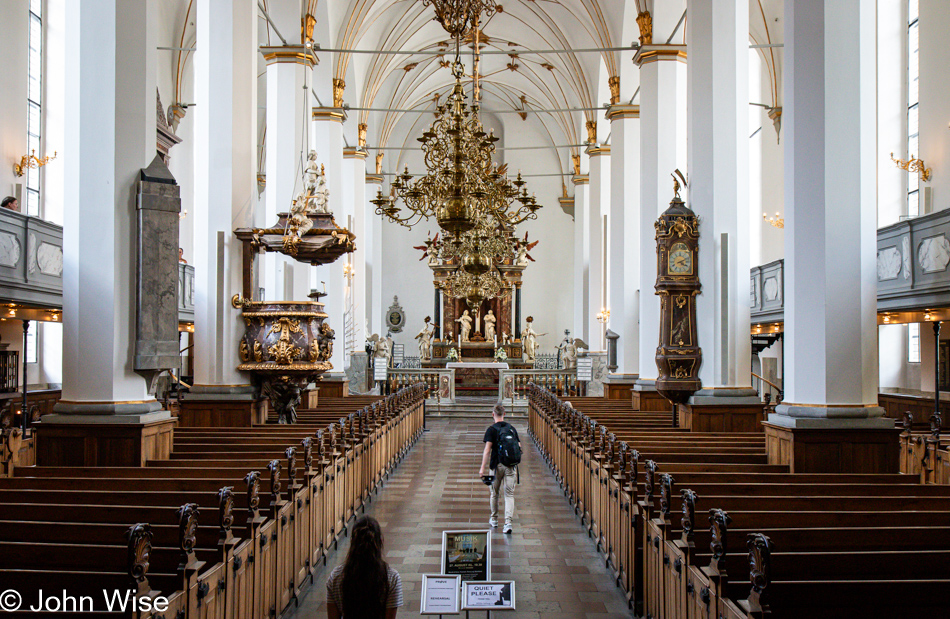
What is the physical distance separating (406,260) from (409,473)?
2193cm

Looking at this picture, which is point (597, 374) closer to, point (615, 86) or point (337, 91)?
point (615, 86)

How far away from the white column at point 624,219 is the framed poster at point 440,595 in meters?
11.3

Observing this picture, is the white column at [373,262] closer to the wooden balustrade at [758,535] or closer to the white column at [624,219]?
the white column at [624,219]

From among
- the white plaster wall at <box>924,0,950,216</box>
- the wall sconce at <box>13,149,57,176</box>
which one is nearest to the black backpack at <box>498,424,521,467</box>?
the white plaster wall at <box>924,0,950,216</box>

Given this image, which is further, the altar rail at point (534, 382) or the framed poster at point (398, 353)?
the framed poster at point (398, 353)

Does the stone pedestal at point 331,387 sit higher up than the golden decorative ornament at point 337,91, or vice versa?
the golden decorative ornament at point 337,91

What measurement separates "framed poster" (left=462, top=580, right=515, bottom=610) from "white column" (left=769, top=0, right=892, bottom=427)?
3039 millimetres

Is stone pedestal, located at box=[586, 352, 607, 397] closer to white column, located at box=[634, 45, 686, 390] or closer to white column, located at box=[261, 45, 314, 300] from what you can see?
white column, located at box=[634, 45, 686, 390]

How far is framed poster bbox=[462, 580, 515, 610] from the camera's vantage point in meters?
4.37

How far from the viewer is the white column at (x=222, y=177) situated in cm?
926

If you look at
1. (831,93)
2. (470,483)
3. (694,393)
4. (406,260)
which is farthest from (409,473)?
(406,260)

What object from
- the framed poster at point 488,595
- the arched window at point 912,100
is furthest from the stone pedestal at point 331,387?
the framed poster at point 488,595

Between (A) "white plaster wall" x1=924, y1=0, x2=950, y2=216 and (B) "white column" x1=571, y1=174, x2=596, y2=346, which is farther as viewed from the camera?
(B) "white column" x1=571, y1=174, x2=596, y2=346

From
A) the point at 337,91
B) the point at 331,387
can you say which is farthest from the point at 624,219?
the point at 331,387
